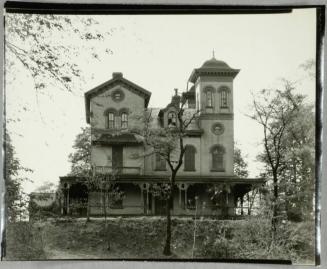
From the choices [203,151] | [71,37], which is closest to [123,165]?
[203,151]

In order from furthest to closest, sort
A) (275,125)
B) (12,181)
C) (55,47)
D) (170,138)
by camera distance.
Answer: (170,138) → (275,125) → (55,47) → (12,181)

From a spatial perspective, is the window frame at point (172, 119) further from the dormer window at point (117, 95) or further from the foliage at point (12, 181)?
the foliage at point (12, 181)

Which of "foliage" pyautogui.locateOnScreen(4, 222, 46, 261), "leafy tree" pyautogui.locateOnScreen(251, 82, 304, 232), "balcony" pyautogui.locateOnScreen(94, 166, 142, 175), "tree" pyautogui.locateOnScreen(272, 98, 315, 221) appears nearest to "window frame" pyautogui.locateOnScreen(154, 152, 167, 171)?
"balcony" pyautogui.locateOnScreen(94, 166, 142, 175)

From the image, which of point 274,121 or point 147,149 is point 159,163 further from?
point 274,121

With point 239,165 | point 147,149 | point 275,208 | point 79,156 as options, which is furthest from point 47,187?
point 275,208

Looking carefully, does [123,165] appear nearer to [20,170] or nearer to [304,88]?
[20,170]

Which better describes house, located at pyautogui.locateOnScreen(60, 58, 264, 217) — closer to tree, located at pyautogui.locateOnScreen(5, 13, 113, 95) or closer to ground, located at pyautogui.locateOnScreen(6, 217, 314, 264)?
ground, located at pyautogui.locateOnScreen(6, 217, 314, 264)

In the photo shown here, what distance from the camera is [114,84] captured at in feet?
17.1

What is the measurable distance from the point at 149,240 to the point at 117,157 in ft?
1.99

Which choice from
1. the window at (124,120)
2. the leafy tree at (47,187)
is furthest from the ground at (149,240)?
the window at (124,120)

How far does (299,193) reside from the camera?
5016mm

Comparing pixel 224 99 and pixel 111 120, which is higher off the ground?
pixel 224 99

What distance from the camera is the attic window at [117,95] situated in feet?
16.9

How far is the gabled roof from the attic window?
62mm
